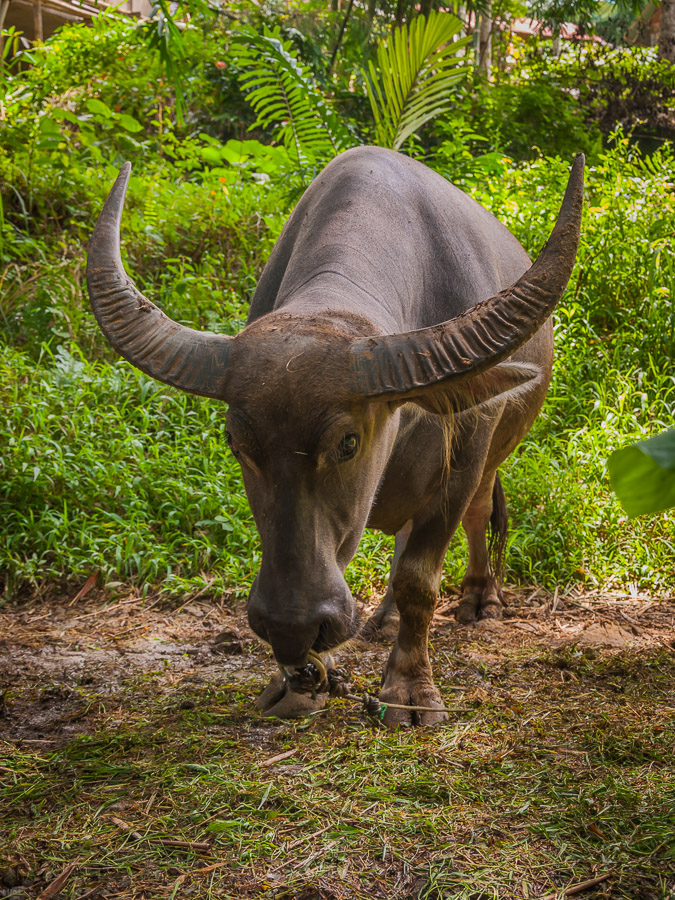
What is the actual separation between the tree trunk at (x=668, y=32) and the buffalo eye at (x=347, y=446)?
1423 cm

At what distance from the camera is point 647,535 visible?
5137 millimetres

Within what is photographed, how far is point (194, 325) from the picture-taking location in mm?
7035

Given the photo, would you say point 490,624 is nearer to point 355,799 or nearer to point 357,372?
point 355,799

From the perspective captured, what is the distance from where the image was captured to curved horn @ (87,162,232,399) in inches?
100.0

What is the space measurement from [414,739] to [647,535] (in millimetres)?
2726

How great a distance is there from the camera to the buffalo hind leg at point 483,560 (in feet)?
15.3

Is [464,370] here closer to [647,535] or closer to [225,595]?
[225,595]

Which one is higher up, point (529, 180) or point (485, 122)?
point (485, 122)

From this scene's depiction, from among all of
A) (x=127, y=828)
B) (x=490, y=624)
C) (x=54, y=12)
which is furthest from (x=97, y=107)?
(x=127, y=828)

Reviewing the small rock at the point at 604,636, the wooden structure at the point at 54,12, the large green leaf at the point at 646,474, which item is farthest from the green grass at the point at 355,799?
the wooden structure at the point at 54,12

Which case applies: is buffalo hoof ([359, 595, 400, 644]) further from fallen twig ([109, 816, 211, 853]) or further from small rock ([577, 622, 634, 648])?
fallen twig ([109, 816, 211, 853])

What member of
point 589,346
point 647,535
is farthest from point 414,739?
point 589,346

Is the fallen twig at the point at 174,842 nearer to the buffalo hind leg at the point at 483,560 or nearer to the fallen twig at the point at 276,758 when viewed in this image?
the fallen twig at the point at 276,758

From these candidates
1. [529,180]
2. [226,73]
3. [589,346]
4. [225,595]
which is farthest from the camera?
[226,73]
